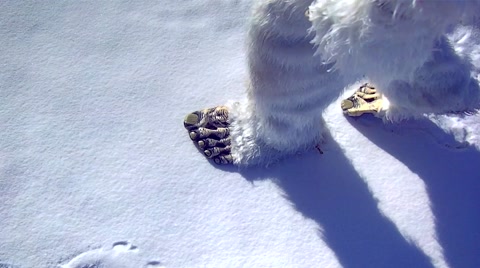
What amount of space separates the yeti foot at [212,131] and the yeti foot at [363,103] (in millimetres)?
299

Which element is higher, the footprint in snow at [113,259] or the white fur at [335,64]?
the white fur at [335,64]

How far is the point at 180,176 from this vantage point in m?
1.26

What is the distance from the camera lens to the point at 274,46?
913mm

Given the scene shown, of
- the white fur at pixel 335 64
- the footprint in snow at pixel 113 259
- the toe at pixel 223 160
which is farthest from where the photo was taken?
the toe at pixel 223 160

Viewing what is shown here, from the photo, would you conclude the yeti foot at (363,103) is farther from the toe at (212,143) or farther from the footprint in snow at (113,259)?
the footprint in snow at (113,259)

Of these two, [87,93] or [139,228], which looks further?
[87,93]

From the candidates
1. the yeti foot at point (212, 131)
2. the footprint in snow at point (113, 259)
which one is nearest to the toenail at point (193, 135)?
the yeti foot at point (212, 131)

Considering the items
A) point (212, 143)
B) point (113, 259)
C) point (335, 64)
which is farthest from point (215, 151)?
point (335, 64)

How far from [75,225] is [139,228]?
0.15 meters

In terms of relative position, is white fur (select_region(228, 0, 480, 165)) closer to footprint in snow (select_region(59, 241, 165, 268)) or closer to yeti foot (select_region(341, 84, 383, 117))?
yeti foot (select_region(341, 84, 383, 117))

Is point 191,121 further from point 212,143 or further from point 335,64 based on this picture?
point 335,64

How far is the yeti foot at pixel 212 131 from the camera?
1.28m

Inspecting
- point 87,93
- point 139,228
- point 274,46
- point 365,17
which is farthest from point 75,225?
point 365,17

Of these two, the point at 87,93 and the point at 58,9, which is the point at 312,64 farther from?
the point at 58,9
